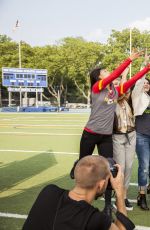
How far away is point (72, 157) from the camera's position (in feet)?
31.7

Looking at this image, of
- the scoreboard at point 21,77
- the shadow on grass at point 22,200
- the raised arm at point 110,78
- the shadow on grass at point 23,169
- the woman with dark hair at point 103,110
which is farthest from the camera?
the scoreboard at point 21,77

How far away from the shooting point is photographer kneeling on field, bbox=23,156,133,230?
7.54 feet

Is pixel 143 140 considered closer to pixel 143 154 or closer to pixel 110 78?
pixel 143 154

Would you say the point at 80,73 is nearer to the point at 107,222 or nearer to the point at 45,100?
the point at 45,100

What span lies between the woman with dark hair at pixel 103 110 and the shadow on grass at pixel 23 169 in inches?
87.0

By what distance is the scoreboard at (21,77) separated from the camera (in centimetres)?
4075

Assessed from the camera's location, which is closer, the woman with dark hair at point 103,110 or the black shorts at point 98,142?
the woman with dark hair at point 103,110

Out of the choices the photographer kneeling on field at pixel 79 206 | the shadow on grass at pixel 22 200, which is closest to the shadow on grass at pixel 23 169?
the shadow on grass at pixel 22 200

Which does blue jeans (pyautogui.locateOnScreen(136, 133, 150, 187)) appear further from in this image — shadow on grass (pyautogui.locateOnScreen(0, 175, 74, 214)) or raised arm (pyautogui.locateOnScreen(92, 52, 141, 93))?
shadow on grass (pyautogui.locateOnScreen(0, 175, 74, 214))

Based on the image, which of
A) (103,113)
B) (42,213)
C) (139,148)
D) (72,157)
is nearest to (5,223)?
(103,113)

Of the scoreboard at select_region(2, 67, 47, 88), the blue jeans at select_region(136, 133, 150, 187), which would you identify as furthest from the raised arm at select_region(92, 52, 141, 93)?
the scoreboard at select_region(2, 67, 47, 88)

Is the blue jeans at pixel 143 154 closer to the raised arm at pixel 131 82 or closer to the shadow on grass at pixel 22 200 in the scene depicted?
the raised arm at pixel 131 82

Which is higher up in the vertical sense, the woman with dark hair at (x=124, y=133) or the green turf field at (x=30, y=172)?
the woman with dark hair at (x=124, y=133)

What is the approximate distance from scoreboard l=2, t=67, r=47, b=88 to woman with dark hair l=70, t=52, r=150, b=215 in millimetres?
36600
